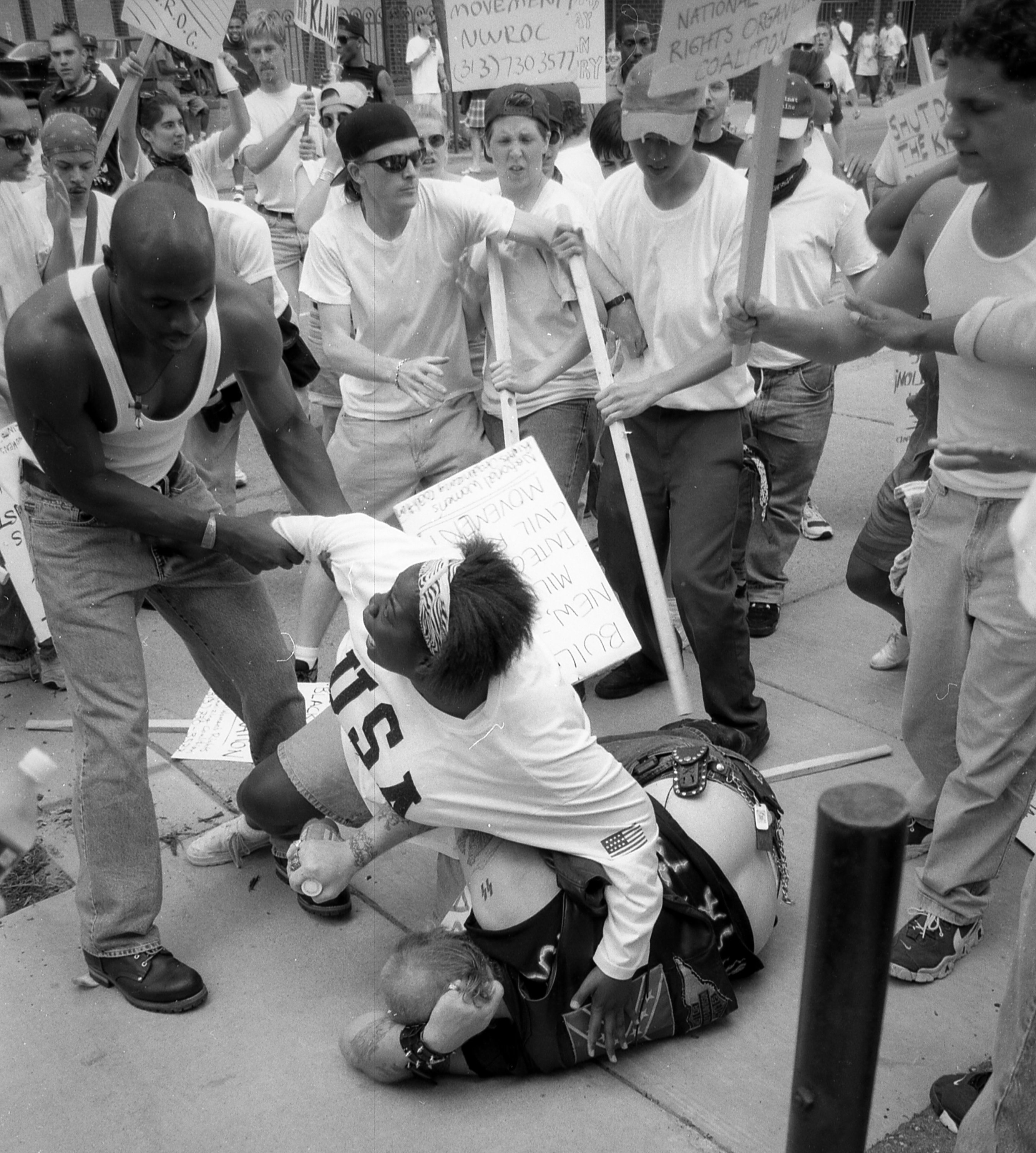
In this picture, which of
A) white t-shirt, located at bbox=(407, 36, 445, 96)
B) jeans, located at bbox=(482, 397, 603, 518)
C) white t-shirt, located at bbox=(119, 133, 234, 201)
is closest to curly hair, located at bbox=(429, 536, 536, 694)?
jeans, located at bbox=(482, 397, 603, 518)

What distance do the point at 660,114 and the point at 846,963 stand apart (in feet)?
8.81

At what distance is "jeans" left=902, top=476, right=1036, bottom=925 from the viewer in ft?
9.00

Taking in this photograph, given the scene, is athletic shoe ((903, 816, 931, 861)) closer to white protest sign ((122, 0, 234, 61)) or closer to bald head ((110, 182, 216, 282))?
bald head ((110, 182, 216, 282))

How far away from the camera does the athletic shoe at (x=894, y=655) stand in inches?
177

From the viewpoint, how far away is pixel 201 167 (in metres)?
6.05

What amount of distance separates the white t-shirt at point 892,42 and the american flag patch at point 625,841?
22.4 metres

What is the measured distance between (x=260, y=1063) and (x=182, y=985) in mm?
306

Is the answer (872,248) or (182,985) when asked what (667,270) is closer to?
(872,248)

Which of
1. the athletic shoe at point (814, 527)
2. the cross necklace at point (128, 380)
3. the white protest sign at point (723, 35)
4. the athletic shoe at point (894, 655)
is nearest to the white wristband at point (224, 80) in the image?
the cross necklace at point (128, 380)

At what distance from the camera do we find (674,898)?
8.91ft

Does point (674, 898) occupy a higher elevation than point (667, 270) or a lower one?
lower

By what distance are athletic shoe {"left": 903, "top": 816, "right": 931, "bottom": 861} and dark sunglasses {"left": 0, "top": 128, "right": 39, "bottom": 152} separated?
3546 millimetres

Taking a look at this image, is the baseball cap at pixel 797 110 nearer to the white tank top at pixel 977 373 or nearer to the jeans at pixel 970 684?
the white tank top at pixel 977 373

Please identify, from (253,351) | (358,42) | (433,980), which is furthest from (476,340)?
(358,42)
